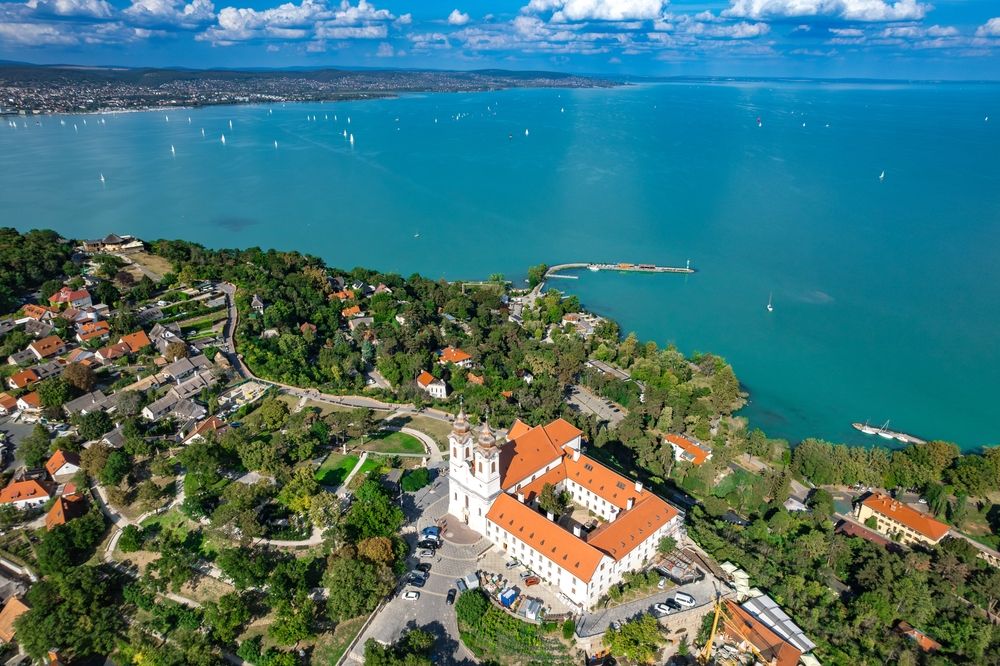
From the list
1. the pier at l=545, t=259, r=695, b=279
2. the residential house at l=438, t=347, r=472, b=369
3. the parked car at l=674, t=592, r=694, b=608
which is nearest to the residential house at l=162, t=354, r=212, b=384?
the residential house at l=438, t=347, r=472, b=369

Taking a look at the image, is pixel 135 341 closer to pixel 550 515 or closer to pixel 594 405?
pixel 594 405

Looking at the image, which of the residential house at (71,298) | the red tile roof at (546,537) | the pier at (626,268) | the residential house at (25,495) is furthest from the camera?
the pier at (626,268)

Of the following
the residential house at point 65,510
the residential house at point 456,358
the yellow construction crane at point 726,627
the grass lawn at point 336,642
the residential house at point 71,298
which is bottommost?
the yellow construction crane at point 726,627

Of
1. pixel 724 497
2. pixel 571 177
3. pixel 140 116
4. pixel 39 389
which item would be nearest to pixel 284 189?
pixel 571 177

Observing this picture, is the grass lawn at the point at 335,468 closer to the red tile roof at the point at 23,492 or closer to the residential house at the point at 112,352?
the red tile roof at the point at 23,492

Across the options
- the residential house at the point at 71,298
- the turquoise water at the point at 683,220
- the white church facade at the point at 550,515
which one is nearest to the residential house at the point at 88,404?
the residential house at the point at 71,298
